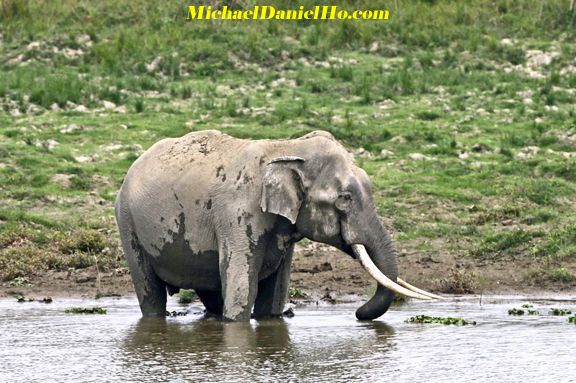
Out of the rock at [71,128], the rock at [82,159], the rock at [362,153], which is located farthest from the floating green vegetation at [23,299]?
the rock at [362,153]

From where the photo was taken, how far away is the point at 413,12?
27359 mm

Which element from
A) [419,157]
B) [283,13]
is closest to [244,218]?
[419,157]

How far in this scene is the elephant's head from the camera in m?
12.7

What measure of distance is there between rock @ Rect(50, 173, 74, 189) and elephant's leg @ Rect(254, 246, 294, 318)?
5.72 meters

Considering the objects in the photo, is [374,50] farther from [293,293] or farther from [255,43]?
[293,293]

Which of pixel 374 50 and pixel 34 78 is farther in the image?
pixel 374 50

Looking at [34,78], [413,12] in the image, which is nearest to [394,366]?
[34,78]

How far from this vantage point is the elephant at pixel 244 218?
501 inches

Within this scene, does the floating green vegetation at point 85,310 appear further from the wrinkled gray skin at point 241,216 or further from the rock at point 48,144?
the rock at point 48,144

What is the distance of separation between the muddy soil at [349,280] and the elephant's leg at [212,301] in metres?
1.32

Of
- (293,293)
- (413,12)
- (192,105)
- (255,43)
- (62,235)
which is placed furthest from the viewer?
(413,12)

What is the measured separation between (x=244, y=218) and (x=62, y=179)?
646 cm

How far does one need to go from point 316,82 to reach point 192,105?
7.66 feet

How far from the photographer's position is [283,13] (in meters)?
27.4
